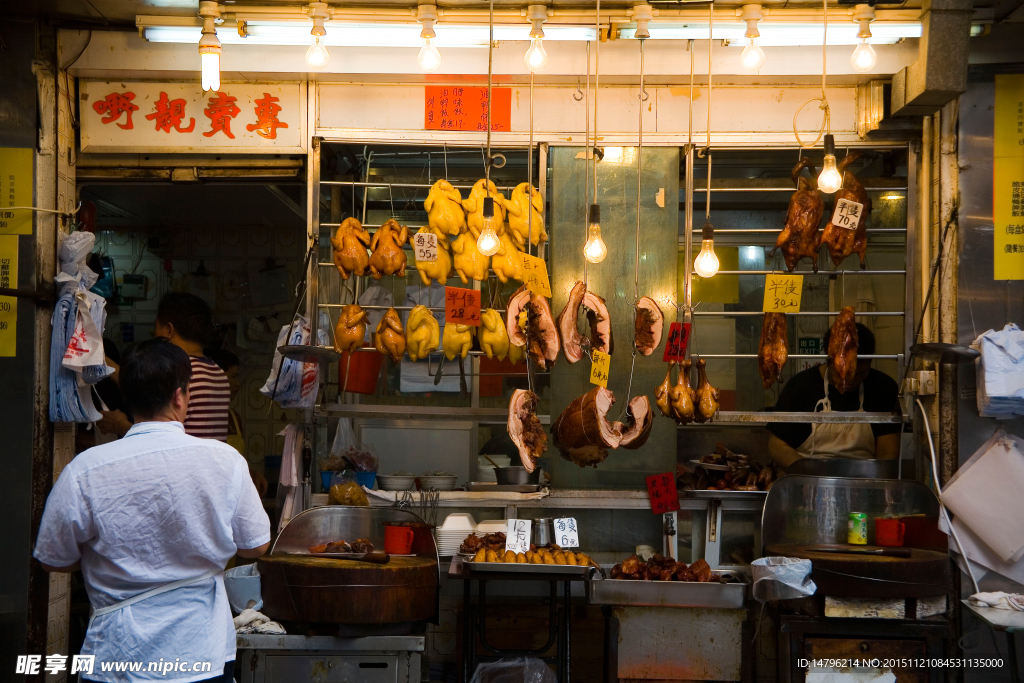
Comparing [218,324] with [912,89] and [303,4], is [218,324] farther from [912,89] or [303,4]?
[912,89]

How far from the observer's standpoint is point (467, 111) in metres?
5.08

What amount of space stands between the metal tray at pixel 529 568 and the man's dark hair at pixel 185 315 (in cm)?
237

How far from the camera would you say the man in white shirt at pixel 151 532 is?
2.69 meters

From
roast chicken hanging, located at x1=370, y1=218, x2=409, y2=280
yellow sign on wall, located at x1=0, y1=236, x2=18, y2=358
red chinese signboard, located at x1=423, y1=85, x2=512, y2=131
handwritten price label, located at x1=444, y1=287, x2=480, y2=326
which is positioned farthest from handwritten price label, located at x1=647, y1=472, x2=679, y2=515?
yellow sign on wall, located at x1=0, y1=236, x2=18, y2=358

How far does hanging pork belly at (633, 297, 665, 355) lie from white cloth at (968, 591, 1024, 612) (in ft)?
6.79

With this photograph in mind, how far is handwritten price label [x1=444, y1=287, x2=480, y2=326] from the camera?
4.77m

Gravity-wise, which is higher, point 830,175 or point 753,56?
point 753,56

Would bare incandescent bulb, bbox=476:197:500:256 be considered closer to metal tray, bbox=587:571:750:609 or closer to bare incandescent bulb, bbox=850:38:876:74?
metal tray, bbox=587:571:750:609

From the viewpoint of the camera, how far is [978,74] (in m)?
4.73

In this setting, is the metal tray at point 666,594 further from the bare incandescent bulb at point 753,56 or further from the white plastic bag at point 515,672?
the bare incandescent bulb at point 753,56

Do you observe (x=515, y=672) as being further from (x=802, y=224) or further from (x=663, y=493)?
(x=802, y=224)

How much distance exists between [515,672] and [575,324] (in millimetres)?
1855

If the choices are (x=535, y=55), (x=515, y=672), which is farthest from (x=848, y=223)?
(x=515, y=672)

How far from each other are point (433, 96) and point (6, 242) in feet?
8.41
